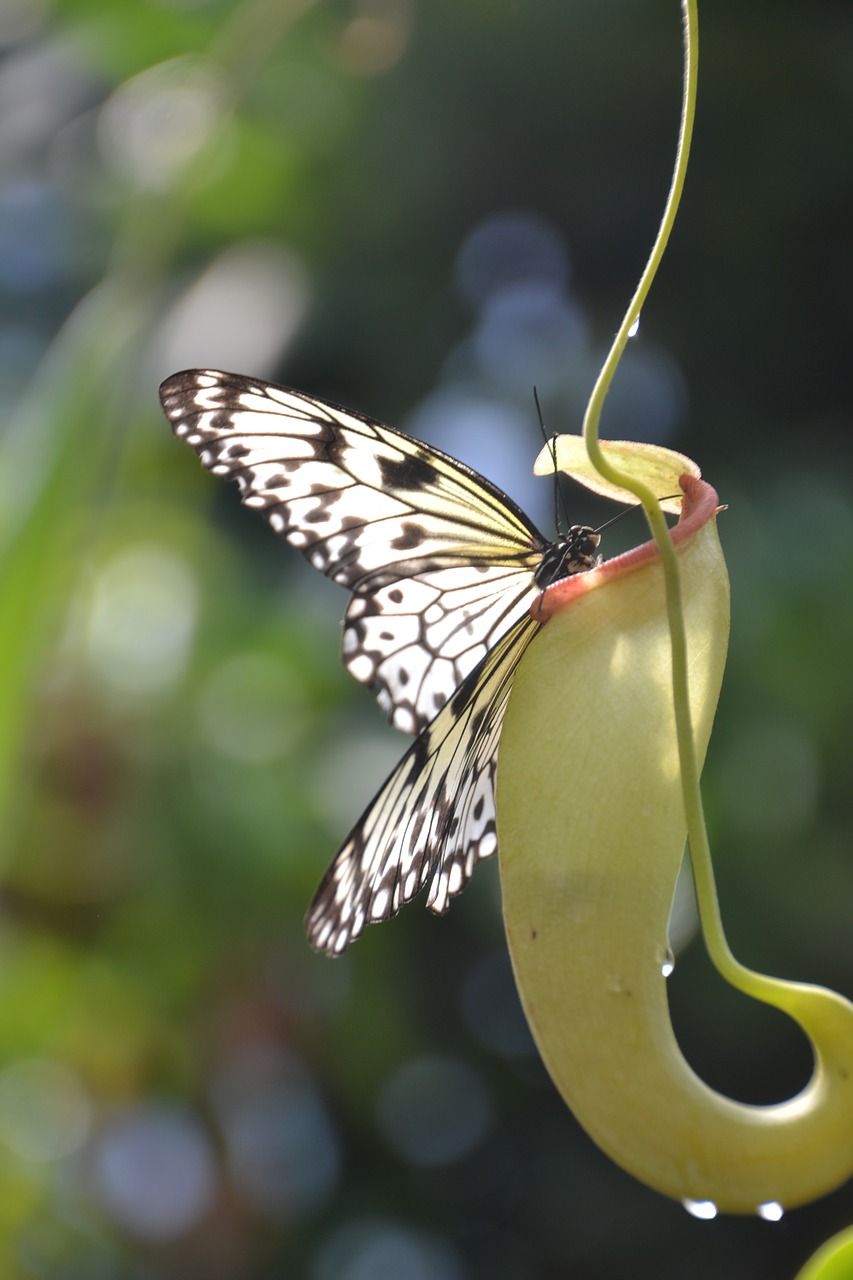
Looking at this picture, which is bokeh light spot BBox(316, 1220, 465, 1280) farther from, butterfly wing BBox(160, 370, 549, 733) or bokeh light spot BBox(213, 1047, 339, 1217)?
butterfly wing BBox(160, 370, 549, 733)

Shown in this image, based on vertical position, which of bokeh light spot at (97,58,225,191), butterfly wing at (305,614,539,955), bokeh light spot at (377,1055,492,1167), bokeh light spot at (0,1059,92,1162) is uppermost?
bokeh light spot at (97,58,225,191)

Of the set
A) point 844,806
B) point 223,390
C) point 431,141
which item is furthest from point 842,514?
point 223,390

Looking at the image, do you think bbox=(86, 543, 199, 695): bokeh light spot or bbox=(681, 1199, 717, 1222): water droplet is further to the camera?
bbox=(86, 543, 199, 695): bokeh light spot

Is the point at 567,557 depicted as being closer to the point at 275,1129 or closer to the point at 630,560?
the point at 630,560

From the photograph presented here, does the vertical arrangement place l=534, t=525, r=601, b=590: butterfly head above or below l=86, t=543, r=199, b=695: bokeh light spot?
below

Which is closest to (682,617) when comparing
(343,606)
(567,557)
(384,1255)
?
(567,557)

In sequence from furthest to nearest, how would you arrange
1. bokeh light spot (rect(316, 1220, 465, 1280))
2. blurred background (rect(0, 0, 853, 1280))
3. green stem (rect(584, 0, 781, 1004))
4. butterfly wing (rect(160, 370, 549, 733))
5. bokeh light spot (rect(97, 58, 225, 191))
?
bokeh light spot (rect(316, 1220, 465, 1280)) < blurred background (rect(0, 0, 853, 1280)) < bokeh light spot (rect(97, 58, 225, 191)) < butterfly wing (rect(160, 370, 549, 733)) < green stem (rect(584, 0, 781, 1004))

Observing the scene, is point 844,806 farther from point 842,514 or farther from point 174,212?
point 174,212

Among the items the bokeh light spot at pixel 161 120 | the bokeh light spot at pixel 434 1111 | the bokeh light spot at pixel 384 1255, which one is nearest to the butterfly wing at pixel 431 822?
the bokeh light spot at pixel 161 120

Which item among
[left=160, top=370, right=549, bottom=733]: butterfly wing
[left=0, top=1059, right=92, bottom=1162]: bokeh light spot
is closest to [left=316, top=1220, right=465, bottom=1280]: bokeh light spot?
[left=0, top=1059, right=92, bottom=1162]: bokeh light spot
